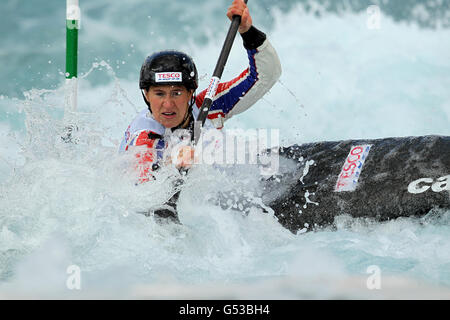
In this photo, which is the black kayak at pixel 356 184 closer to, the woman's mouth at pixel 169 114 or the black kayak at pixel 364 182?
the black kayak at pixel 364 182

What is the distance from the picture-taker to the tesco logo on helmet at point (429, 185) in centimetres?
364

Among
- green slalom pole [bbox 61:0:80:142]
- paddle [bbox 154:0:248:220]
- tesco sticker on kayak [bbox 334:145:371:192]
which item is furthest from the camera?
green slalom pole [bbox 61:0:80:142]

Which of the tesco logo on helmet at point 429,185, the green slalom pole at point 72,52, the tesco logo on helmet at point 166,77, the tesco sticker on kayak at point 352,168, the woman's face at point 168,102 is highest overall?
the green slalom pole at point 72,52

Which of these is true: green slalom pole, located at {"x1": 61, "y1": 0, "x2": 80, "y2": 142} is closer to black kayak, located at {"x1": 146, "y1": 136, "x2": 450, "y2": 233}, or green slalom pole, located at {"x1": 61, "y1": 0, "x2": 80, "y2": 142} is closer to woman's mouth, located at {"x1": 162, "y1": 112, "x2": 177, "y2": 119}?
woman's mouth, located at {"x1": 162, "y1": 112, "x2": 177, "y2": 119}

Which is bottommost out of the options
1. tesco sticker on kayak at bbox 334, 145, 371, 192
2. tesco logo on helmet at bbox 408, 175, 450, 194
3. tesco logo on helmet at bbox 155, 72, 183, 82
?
tesco logo on helmet at bbox 408, 175, 450, 194

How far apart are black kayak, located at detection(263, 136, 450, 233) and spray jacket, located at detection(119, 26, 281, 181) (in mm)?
714

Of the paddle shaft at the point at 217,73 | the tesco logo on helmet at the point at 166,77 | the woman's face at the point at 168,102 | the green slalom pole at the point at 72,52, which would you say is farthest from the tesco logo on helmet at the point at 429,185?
the green slalom pole at the point at 72,52

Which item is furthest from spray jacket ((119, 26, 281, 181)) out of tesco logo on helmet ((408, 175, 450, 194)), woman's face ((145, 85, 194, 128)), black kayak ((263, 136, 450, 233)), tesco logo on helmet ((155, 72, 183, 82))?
tesco logo on helmet ((408, 175, 450, 194))

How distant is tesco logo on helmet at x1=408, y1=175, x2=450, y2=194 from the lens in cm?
364

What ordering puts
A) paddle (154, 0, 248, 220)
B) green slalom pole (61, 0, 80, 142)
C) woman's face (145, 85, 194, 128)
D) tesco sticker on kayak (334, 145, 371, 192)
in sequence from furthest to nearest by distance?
green slalom pole (61, 0, 80, 142)
tesco sticker on kayak (334, 145, 371, 192)
woman's face (145, 85, 194, 128)
paddle (154, 0, 248, 220)

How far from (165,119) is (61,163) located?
0.68 meters

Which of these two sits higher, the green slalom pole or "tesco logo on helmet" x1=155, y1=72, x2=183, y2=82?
the green slalom pole

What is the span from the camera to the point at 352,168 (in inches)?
162
